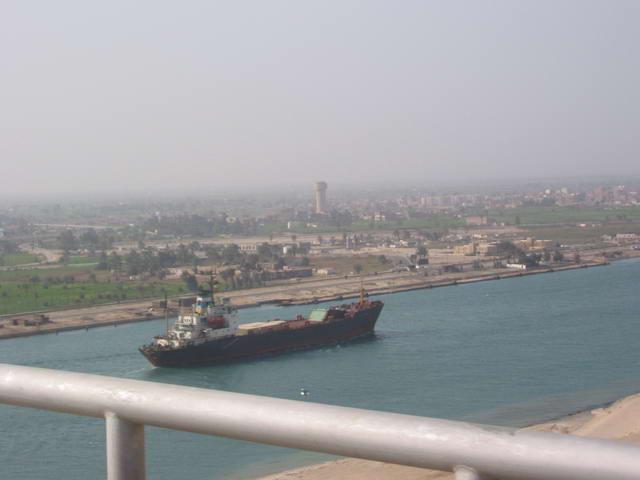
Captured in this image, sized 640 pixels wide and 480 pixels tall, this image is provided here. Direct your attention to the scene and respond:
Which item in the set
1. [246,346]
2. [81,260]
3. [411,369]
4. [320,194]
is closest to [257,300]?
[246,346]

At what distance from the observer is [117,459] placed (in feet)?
1.15

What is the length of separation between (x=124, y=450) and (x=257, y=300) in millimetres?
12335

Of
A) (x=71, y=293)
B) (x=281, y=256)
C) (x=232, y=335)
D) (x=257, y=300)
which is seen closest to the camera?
(x=232, y=335)

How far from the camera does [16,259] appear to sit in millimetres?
18703

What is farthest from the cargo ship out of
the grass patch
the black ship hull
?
the grass patch

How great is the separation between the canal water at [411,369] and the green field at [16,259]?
7926mm

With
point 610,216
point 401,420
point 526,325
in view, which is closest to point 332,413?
point 401,420

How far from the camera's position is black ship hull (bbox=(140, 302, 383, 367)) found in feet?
26.1

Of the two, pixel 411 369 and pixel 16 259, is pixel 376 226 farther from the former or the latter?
pixel 411 369

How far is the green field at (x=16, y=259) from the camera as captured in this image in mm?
17906

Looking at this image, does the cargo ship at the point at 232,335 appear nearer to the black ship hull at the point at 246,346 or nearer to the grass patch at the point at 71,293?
the black ship hull at the point at 246,346

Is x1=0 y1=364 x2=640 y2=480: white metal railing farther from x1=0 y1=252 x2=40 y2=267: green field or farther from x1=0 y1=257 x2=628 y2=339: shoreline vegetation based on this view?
x1=0 y1=252 x2=40 y2=267: green field

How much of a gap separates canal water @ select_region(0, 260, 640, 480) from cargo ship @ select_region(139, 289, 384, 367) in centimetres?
16

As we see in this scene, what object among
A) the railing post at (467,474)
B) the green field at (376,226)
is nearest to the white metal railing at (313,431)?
the railing post at (467,474)
